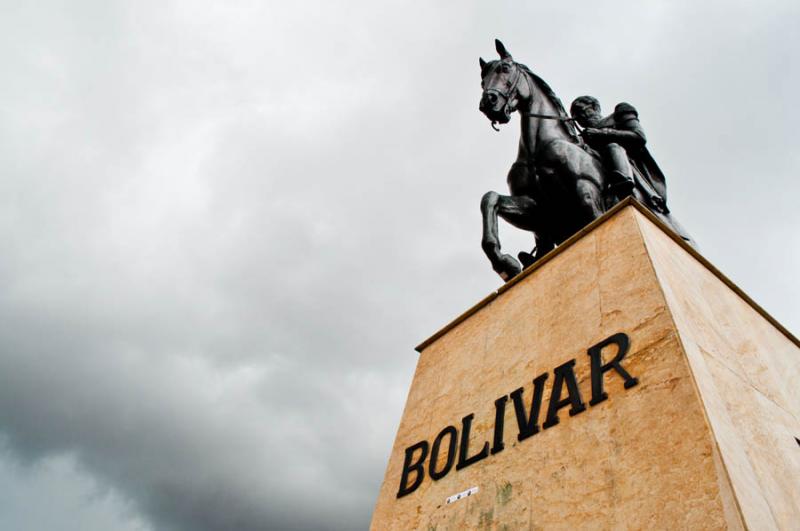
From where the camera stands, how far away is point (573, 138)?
23.2 feet

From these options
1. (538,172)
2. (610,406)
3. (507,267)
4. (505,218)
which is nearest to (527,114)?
(538,172)

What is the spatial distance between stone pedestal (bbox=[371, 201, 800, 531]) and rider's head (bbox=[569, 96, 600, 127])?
3.78 metres

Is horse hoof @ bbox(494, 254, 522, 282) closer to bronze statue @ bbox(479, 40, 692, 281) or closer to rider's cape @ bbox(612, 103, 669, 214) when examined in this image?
bronze statue @ bbox(479, 40, 692, 281)

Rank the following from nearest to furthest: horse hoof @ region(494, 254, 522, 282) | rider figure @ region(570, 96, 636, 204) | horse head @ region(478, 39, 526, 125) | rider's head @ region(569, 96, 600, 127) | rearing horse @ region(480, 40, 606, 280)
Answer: rider figure @ region(570, 96, 636, 204), horse hoof @ region(494, 254, 522, 282), rearing horse @ region(480, 40, 606, 280), horse head @ region(478, 39, 526, 125), rider's head @ region(569, 96, 600, 127)

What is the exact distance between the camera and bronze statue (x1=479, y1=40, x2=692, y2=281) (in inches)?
239

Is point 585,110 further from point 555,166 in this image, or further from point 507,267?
point 507,267

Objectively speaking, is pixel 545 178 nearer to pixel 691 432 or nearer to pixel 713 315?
pixel 713 315

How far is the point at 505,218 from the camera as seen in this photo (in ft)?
22.6

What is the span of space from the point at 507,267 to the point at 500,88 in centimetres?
269

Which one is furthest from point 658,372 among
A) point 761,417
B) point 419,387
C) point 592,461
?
point 419,387

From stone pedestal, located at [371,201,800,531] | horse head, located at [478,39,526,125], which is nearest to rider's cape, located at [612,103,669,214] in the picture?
horse head, located at [478,39,526,125]

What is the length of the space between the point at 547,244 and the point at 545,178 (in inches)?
36.6

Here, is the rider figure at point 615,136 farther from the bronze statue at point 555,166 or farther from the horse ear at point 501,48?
the horse ear at point 501,48

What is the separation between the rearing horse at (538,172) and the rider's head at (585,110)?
0.39 m
